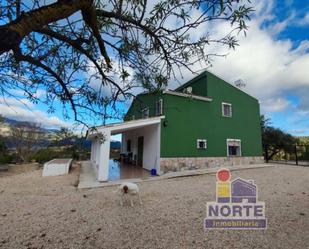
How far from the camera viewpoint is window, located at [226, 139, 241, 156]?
13337mm

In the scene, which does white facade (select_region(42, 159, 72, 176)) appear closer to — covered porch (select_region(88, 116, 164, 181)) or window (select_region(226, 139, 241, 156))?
covered porch (select_region(88, 116, 164, 181))

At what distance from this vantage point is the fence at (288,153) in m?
15.9

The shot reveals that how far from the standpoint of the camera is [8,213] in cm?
474

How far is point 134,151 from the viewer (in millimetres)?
16016

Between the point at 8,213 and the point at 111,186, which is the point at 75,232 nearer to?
the point at 8,213

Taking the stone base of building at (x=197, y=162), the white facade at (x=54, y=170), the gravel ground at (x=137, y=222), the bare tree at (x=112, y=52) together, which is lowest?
the gravel ground at (x=137, y=222)

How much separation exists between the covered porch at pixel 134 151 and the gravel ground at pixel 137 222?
241 cm

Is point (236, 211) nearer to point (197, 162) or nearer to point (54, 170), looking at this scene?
point (197, 162)

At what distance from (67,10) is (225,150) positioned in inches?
505

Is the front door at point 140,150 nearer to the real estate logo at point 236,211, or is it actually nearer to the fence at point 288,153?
the real estate logo at point 236,211

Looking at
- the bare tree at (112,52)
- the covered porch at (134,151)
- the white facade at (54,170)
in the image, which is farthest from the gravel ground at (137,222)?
the white facade at (54,170)

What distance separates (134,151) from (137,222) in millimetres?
12036

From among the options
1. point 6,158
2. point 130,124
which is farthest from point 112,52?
point 6,158

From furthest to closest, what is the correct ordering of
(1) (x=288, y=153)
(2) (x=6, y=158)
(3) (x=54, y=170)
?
(1) (x=288, y=153) → (2) (x=6, y=158) → (3) (x=54, y=170)
